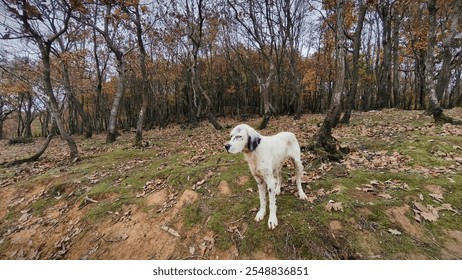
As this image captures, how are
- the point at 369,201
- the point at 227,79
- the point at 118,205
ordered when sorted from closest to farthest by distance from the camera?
the point at 369,201, the point at 118,205, the point at 227,79

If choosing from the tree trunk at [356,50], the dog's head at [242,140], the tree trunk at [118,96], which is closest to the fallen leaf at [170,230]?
the dog's head at [242,140]

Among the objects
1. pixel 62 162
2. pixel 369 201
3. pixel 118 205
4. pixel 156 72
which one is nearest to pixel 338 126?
pixel 369 201

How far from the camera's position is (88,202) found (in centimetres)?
583

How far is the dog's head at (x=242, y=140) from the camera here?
3375 mm

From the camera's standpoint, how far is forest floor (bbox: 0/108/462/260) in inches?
138

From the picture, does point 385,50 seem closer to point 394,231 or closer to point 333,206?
point 333,206

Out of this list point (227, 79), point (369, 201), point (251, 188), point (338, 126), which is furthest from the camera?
point (227, 79)

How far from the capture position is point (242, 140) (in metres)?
3.44

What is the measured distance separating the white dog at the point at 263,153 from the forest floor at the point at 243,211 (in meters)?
0.43

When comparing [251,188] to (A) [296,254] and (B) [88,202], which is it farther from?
(B) [88,202]

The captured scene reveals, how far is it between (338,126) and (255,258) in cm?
1034

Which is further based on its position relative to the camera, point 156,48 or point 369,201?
point 156,48

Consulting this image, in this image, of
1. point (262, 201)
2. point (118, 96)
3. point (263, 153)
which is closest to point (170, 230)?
point (262, 201)

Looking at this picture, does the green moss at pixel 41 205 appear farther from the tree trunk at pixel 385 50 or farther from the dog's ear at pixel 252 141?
the tree trunk at pixel 385 50
